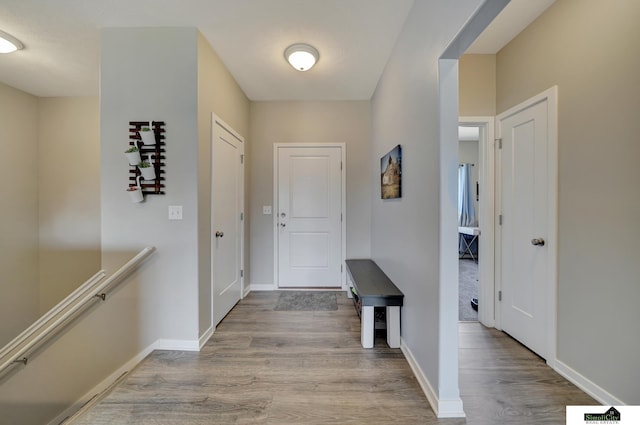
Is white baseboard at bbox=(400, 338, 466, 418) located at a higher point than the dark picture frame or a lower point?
lower

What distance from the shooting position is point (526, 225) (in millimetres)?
2086

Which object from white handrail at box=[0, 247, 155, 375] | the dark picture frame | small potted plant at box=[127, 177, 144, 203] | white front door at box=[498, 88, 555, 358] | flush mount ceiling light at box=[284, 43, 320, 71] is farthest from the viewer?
flush mount ceiling light at box=[284, 43, 320, 71]

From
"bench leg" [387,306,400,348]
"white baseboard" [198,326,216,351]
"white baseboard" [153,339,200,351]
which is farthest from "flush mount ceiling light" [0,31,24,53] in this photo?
"bench leg" [387,306,400,348]

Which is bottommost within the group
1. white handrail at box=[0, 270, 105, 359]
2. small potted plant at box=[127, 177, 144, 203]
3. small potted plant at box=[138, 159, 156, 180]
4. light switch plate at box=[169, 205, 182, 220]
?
white handrail at box=[0, 270, 105, 359]

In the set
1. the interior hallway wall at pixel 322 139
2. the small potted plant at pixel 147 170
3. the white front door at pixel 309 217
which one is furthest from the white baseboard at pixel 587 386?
the small potted plant at pixel 147 170

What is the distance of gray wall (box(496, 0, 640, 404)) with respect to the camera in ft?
4.53

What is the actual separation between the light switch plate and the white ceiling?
1469 millimetres

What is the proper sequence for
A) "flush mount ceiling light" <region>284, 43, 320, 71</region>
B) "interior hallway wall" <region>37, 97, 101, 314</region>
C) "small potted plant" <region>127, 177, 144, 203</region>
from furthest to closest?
"interior hallway wall" <region>37, 97, 101, 314</region>, "flush mount ceiling light" <region>284, 43, 320, 71</region>, "small potted plant" <region>127, 177, 144, 203</region>

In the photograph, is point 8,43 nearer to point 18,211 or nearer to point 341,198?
point 18,211

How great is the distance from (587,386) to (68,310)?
139 inches

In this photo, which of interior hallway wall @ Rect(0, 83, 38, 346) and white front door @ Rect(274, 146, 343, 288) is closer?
interior hallway wall @ Rect(0, 83, 38, 346)

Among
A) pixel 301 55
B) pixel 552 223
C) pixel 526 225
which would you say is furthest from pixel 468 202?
pixel 301 55

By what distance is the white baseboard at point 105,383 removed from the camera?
1.95 meters

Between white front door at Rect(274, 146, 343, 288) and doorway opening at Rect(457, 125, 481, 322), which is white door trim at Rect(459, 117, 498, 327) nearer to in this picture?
white front door at Rect(274, 146, 343, 288)
